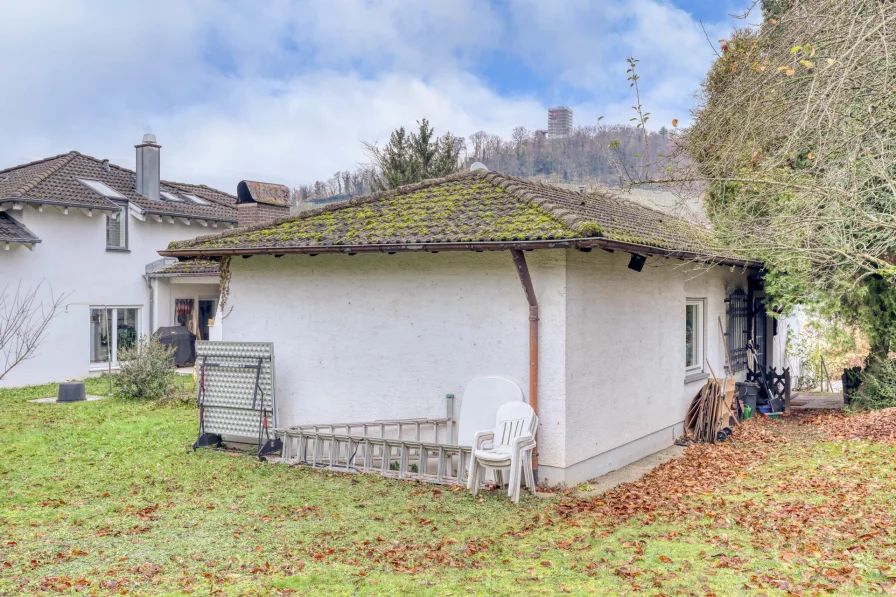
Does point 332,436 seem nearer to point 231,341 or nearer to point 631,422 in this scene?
point 231,341

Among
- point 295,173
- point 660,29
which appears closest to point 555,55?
point 660,29

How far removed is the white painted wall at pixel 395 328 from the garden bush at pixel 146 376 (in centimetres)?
596

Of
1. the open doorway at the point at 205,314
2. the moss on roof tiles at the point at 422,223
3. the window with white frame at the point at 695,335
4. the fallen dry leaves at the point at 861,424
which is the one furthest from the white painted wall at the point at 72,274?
the fallen dry leaves at the point at 861,424

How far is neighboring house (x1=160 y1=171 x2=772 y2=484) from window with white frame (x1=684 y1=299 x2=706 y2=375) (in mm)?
1115

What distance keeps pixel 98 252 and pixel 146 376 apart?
707 cm

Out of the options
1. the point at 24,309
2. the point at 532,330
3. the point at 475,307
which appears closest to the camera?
the point at 532,330

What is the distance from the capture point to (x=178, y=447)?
1072cm

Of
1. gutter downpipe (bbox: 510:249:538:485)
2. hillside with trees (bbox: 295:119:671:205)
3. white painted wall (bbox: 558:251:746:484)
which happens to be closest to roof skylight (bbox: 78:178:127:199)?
hillside with trees (bbox: 295:119:671:205)

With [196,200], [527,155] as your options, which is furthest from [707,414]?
[196,200]

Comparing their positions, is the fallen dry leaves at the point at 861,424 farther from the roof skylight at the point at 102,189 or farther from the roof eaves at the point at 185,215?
the roof skylight at the point at 102,189

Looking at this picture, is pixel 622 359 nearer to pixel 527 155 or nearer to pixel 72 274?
pixel 527 155

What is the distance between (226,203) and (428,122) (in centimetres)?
910

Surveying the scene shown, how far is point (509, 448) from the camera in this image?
314 inches

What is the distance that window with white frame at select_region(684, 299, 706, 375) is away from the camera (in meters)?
12.9
